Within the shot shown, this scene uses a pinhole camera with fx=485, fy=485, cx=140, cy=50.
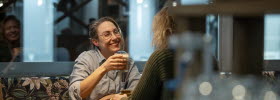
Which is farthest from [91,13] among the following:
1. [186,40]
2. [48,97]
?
[186,40]

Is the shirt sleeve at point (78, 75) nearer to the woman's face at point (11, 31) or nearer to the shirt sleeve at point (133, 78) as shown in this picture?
the shirt sleeve at point (133, 78)

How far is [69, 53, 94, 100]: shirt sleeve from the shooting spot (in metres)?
2.53

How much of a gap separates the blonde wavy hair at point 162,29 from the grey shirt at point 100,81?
0.80 meters

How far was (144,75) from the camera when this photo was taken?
65.2 inches

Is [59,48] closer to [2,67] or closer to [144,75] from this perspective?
[2,67]

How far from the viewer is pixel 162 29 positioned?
5.95ft

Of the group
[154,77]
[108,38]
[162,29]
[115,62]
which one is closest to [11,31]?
[108,38]

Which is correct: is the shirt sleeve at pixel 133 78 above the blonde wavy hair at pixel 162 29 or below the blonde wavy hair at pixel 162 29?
below

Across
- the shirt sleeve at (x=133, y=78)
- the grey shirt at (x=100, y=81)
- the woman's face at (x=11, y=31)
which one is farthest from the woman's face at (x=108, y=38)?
the woman's face at (x=11, y=31)

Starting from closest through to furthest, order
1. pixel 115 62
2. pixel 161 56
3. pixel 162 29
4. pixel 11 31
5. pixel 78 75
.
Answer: pixel 161 56 → pixel 162 29 → pixel 115 62 → pixel 78 75 → pixel 11 31

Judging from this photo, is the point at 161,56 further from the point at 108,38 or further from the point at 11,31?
the point at 11,31

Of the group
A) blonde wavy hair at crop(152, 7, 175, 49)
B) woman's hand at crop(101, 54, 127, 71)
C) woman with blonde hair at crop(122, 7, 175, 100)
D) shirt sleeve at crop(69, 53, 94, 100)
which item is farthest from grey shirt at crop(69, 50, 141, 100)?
woman with blonde hair at crop(122, 7, 175, 100)

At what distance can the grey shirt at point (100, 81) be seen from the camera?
2.56 metres

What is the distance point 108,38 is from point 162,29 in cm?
98
